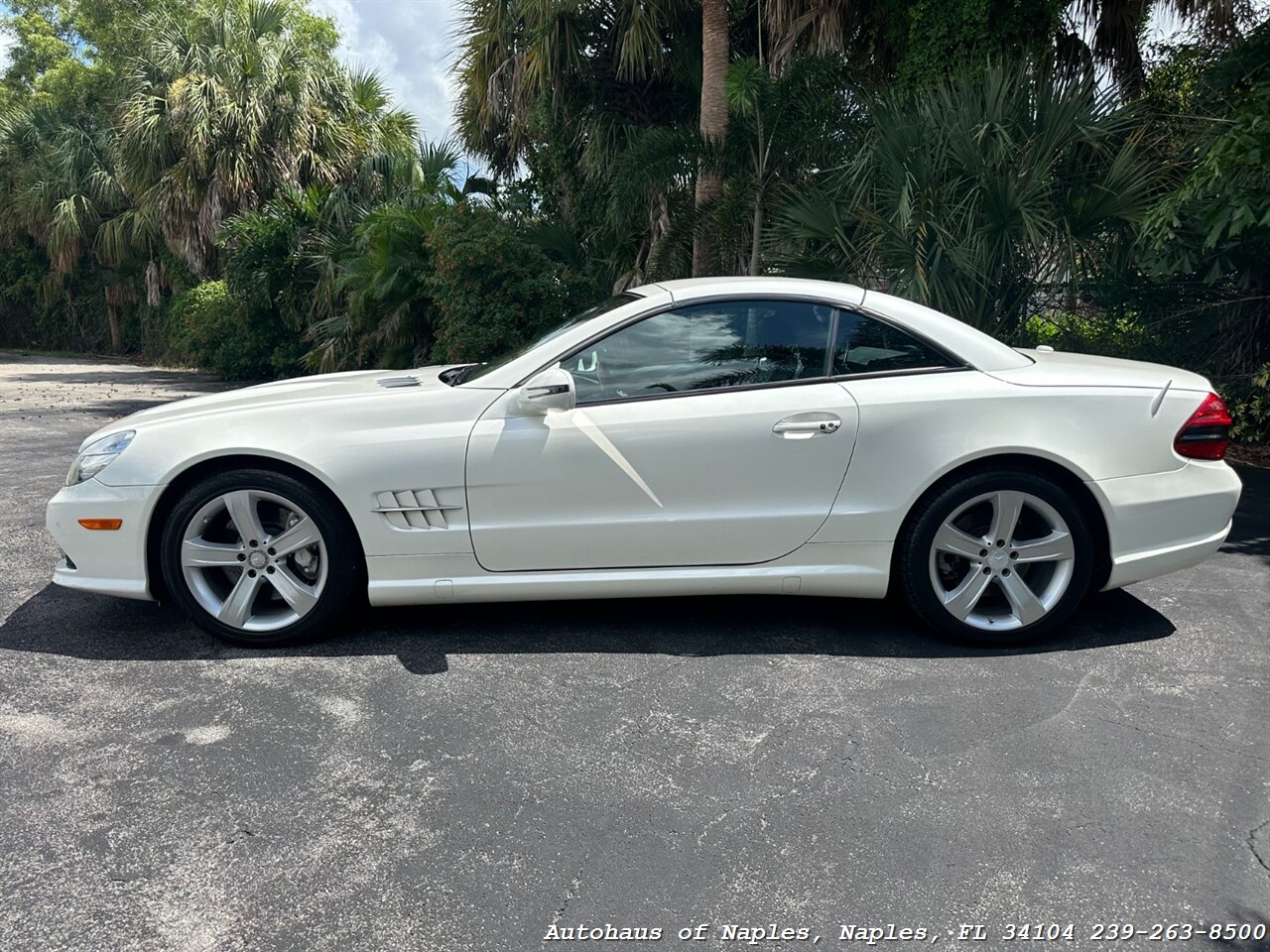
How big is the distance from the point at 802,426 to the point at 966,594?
0.96 m

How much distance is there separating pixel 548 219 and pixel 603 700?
12000 millimetres

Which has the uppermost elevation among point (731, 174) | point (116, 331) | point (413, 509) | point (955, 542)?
point (731, 174)

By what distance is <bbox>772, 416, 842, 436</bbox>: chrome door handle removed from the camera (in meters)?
4.00

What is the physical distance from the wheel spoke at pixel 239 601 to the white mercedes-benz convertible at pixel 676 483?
0.01 meters

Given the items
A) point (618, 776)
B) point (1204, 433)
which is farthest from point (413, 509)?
point (1204, 433)

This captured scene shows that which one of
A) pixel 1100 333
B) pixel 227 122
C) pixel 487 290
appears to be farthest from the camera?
pixel 227 122

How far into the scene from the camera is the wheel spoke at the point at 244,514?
157 inches

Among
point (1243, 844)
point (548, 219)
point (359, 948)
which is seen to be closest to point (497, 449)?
point (359, 948)

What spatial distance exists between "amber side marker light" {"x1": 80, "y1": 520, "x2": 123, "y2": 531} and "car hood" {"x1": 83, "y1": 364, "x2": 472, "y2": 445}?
13.4 inches

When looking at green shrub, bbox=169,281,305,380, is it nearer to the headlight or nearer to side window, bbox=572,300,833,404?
the headlight

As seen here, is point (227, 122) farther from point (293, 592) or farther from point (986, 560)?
point (986, 560)

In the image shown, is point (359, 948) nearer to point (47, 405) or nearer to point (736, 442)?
point (736, 442)

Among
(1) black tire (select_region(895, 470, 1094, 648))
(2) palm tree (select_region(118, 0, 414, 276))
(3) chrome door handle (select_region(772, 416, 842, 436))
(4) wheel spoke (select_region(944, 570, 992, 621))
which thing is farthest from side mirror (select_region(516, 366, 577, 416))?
(2) palm tree (select_region(118, 0, 414, 276))

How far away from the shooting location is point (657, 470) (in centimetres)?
399
